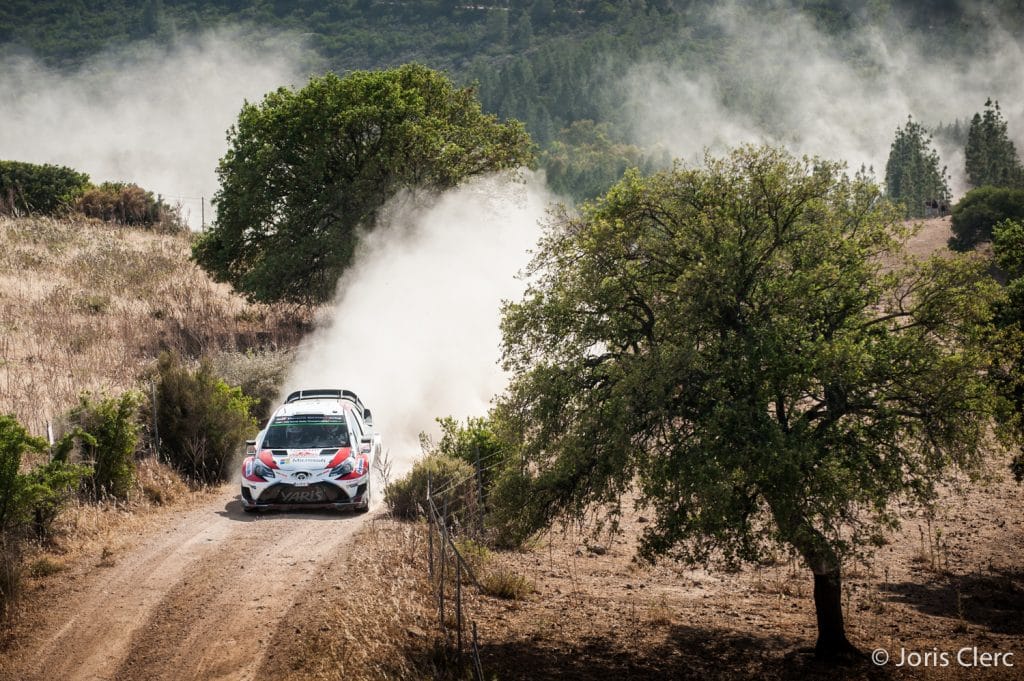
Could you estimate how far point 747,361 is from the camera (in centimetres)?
1141

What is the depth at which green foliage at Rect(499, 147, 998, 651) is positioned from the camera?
11359 mm

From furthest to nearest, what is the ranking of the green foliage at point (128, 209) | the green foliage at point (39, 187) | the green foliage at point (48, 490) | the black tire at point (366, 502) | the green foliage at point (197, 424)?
the green foliage at point (39, 187)
the green foliage at point (128, 209)
the green foliage at point (197, 424)
the black tire at point (366, 502)
the green foliage at point (48, 490)

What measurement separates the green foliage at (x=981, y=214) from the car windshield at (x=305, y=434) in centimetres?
6821

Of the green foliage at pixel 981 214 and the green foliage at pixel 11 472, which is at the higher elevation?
the green foliage at pixel 981 214

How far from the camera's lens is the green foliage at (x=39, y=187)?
50.9 m

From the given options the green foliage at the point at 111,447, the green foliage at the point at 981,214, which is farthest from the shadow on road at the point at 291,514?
the green foliage at the point at 981,214

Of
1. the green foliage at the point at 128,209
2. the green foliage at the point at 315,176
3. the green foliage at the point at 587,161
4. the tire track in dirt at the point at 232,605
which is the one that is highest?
the green foliage at the point at 587,161

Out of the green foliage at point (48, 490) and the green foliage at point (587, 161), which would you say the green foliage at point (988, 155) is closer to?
the green foliage at point (587, 161)

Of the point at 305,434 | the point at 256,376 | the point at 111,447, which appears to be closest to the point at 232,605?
the point at 305,434

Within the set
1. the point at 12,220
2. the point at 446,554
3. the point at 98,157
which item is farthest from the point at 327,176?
the point at 98,157

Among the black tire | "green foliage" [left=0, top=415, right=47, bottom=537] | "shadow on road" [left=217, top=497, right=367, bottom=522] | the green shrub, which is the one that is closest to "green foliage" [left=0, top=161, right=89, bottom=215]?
the green shrub

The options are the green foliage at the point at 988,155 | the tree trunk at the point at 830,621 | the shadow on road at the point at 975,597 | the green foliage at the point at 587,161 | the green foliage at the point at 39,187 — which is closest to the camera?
the tree trunk at the point at 830,621

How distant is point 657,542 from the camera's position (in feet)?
40.7

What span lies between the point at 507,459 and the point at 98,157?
18093cm
